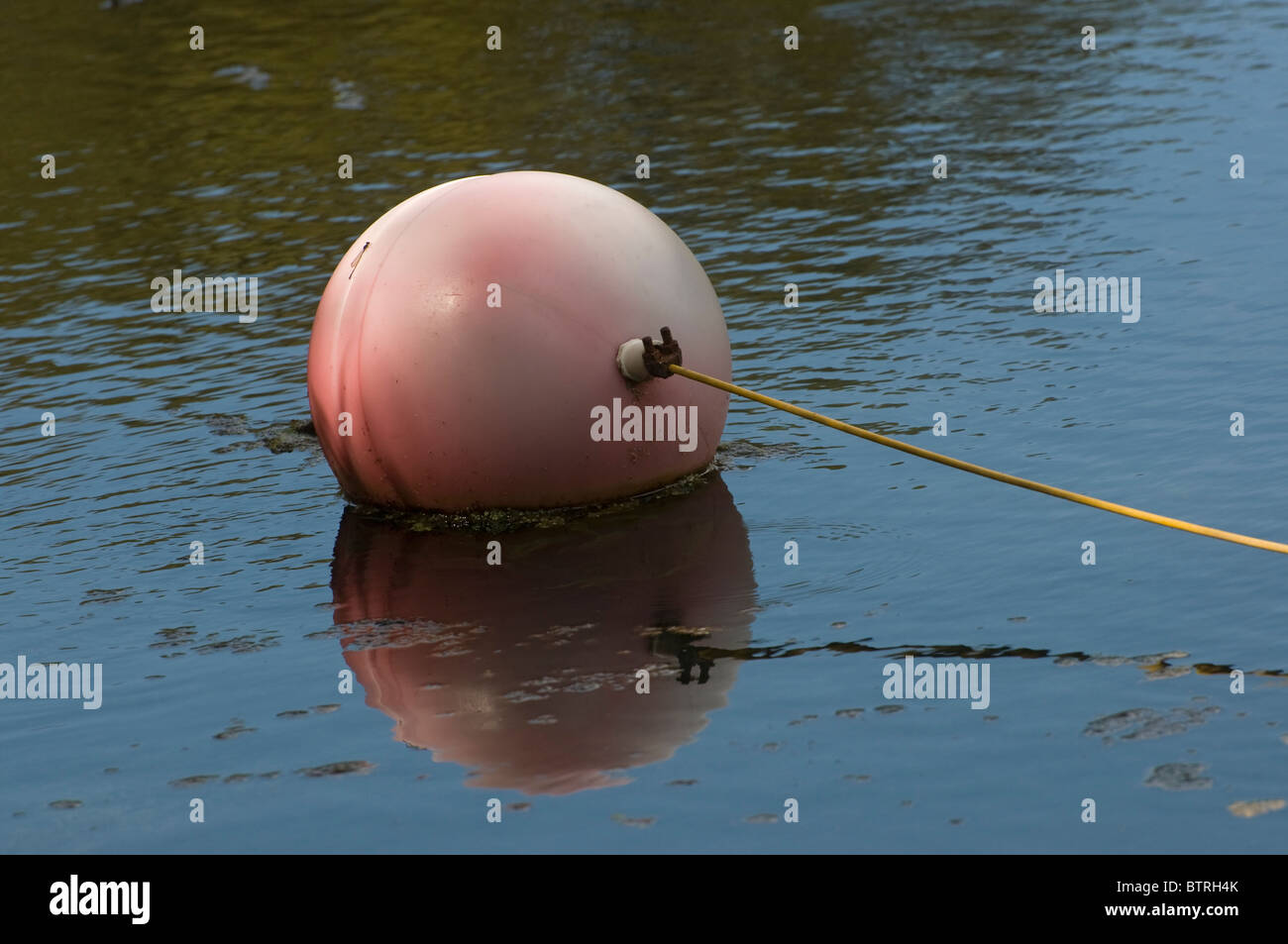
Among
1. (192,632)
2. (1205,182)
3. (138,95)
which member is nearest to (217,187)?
(138,95)

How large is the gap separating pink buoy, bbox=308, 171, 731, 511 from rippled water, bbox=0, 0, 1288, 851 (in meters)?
0.48

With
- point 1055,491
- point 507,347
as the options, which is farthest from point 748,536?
point 1055,491

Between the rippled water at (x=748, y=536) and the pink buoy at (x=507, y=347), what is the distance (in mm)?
477

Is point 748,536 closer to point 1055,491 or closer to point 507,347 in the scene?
point 507,347

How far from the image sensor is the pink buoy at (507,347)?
10.7m

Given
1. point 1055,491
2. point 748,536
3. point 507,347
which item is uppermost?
point 507,347

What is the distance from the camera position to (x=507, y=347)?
10.7 meters

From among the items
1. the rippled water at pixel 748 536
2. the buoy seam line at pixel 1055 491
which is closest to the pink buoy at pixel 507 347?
the buoy seam line at pixel 1055 491

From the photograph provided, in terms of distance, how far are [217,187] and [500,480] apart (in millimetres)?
12579

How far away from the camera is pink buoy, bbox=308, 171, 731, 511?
35.1 ft

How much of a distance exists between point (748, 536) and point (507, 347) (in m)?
1.83

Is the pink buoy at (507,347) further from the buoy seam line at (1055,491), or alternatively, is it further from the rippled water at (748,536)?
the rippled water at (748,536)

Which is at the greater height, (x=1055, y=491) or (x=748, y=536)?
(x=1055, y=491)

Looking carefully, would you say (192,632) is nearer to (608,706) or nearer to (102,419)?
(608,706)
